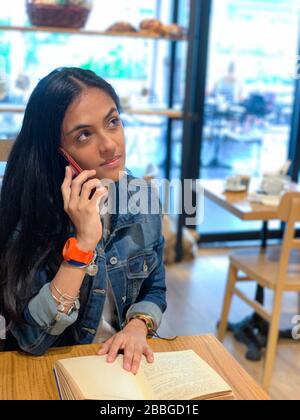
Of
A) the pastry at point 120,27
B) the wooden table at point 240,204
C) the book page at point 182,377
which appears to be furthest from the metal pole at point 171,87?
the book page at point 182,377

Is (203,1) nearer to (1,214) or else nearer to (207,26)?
(207,26)

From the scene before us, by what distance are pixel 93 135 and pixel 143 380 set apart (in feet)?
1.64

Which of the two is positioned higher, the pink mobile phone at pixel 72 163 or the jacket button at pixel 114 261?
the pink mobile phone at pixel 72 163

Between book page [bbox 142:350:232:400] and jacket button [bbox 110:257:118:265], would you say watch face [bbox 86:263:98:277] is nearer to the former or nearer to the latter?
jacket button [bbox 110:257:118:265]

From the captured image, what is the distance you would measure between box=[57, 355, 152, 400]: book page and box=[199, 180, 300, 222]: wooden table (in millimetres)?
1434

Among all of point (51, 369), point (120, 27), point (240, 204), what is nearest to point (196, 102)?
point (120, 27)

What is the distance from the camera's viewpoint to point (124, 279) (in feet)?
4.14

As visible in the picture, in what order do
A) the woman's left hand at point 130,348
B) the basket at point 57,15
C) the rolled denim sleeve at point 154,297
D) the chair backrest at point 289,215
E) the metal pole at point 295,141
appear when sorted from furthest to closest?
the metal pole at point 295,141
the basket at point 57,15
the chair backrest at point 289,215
the rolled denim sleeve at point 154,297
the woman's left hand at point 130,348

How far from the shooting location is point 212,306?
3.04 m

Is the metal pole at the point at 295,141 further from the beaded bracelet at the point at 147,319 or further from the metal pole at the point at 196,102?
the beaded bracelet at the point at 147,319

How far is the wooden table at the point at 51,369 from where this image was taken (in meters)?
0.95

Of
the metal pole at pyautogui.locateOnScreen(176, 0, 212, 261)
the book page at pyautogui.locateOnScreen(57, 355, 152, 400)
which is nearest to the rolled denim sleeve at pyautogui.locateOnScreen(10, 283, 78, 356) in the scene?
the book page at pyautogui.locateOnScreen(57, 355, 152, 400)

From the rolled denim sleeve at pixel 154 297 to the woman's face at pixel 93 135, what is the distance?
275 mm

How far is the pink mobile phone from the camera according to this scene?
3.72 feet
